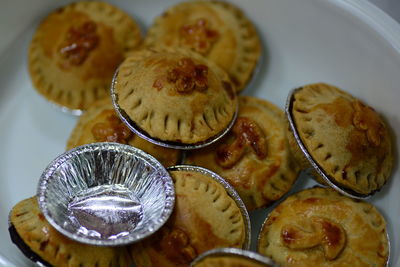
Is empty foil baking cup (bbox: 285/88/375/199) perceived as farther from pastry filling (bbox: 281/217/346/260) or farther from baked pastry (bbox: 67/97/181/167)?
baked pastry (bbox: 67/97/181/167)

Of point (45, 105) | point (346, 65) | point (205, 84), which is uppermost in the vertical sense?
point (346, 65)

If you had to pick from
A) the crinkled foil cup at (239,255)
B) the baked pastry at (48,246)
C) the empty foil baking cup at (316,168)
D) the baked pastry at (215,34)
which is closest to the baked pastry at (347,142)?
the empty foil baking cup at (316,168)

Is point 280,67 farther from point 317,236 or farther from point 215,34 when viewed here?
point 317,236

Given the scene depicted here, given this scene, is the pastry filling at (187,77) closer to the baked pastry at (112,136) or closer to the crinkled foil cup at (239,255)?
the baked pastry at (112,136)

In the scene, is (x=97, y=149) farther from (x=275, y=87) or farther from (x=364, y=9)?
(x=364, y=9)

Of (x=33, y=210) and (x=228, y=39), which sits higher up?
(x=228, y=39)

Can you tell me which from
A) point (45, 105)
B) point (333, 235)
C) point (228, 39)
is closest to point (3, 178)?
point (45, 105)
